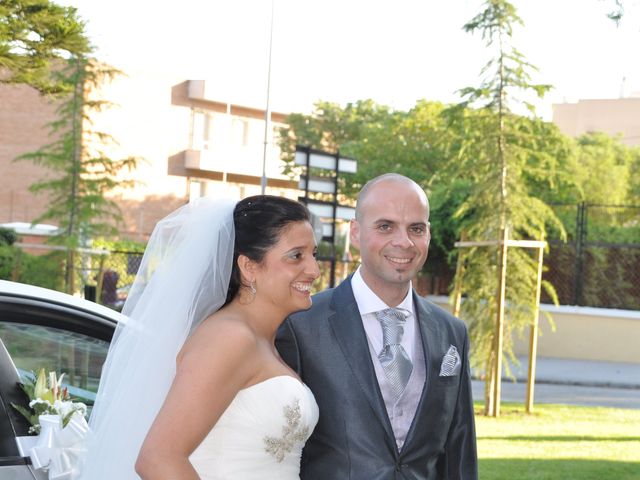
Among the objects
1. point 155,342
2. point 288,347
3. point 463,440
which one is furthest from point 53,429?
point 463,440

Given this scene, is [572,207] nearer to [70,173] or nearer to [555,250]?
[555,250]

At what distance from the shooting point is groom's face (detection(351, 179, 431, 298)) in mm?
3898

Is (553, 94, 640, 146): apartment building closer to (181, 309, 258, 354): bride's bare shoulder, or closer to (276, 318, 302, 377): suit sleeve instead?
(276, 318, 302, 377): suit sleeve

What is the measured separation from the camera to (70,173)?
70.2ft

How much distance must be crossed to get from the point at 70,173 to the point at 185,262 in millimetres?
18277

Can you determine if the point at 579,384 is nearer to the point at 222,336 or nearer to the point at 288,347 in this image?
the point at 288,347

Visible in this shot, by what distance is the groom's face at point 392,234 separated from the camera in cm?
390

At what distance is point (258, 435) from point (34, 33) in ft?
24.9

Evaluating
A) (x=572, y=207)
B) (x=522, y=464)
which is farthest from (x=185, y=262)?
(x=572, y=207)

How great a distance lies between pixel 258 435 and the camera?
11.0 feet

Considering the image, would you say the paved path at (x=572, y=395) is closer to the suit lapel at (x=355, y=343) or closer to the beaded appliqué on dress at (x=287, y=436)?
the suit lapel at (x=355, y=343)

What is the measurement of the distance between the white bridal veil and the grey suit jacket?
424 mm

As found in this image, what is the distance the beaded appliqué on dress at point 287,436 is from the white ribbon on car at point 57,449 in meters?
0.84

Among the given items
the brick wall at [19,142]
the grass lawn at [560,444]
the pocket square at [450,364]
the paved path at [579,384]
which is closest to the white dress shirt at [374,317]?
the pocket square at [450,364]
